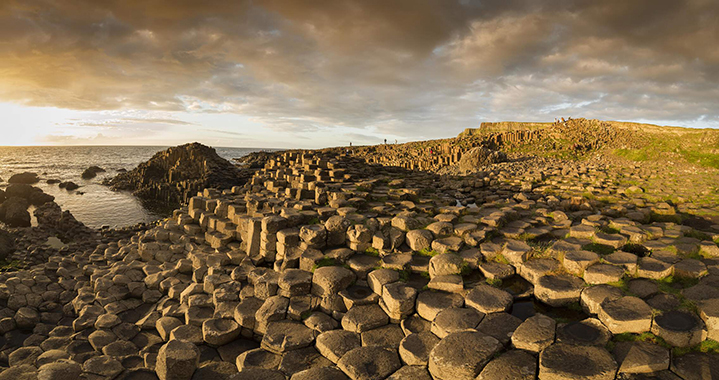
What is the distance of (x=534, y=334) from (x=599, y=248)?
102 inches

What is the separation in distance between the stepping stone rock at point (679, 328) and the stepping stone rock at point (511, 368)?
1.41 metres

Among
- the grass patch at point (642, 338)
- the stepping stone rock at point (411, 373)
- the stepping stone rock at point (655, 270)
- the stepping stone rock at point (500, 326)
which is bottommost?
the stepping stone rock at point (411, 373)

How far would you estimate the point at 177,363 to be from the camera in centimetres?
409

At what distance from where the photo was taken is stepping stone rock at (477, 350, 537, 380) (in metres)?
3.23

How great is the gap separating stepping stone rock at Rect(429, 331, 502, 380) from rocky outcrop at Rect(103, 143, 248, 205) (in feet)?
87.8

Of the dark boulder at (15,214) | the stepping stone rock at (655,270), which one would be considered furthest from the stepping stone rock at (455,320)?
the dark boulder at (15,214)

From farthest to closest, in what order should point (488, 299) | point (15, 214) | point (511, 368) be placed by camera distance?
1. point (15, 214)
2. point (488, 299)
3. point (511, 368)

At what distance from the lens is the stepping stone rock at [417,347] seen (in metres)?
3.80

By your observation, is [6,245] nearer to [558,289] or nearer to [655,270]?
[558,289]

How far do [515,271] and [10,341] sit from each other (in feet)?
31.7

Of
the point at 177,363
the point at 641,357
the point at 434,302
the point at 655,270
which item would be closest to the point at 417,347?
the point at 434,302

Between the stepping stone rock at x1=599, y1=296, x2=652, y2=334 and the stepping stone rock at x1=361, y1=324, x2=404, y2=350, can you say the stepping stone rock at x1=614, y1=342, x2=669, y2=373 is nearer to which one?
the stepping stone rock at x1=599, y1=296, x2=652, y2=334

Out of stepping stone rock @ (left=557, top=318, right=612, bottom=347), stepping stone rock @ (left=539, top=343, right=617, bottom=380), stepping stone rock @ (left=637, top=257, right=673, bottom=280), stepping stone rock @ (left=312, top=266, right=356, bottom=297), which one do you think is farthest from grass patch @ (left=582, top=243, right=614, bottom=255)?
stepping stone rock @ (left=312, top=266, right=356, bottom=297)

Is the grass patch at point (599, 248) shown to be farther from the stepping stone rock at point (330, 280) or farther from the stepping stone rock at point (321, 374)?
the stepping stone rock at point (321, 374)
